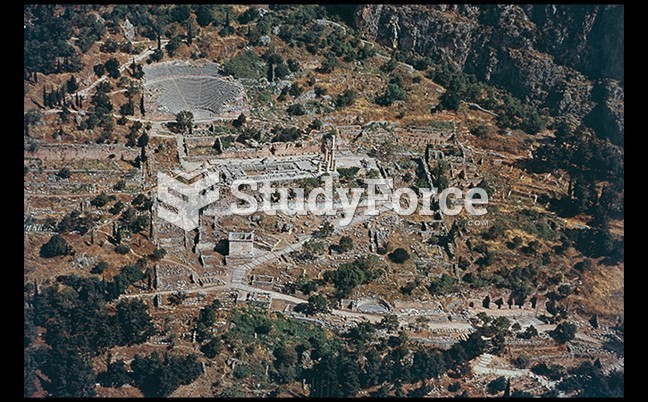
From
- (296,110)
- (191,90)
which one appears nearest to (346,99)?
(296,110)

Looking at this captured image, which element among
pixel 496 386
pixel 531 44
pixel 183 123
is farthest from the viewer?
pixel 531 44

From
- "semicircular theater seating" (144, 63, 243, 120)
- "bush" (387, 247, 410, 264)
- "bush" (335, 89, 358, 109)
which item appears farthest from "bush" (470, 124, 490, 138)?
"semicircular theater seating" (144, 63, 243, 120)

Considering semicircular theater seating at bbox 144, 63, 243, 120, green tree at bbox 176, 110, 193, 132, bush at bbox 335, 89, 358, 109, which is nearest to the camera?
green tree at bbox 176, 110, 193, 132

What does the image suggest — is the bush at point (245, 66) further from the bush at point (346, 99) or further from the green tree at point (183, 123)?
the green tree at point (183, 123)

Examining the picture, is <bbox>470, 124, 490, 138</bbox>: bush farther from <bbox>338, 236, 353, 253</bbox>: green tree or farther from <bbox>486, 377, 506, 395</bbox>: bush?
<bbox>486, 377, 506, 395</bbox>: bush

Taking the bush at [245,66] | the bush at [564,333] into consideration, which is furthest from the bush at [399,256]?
the bush at [245,66]

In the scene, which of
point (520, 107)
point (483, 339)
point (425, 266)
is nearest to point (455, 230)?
point (425, 266)

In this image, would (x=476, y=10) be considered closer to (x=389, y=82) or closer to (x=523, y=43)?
(x=523, y=43)

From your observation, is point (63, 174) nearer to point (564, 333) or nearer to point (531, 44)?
point (564, 333)

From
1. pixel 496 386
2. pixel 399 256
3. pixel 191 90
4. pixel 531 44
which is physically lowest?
pixel 496 386
